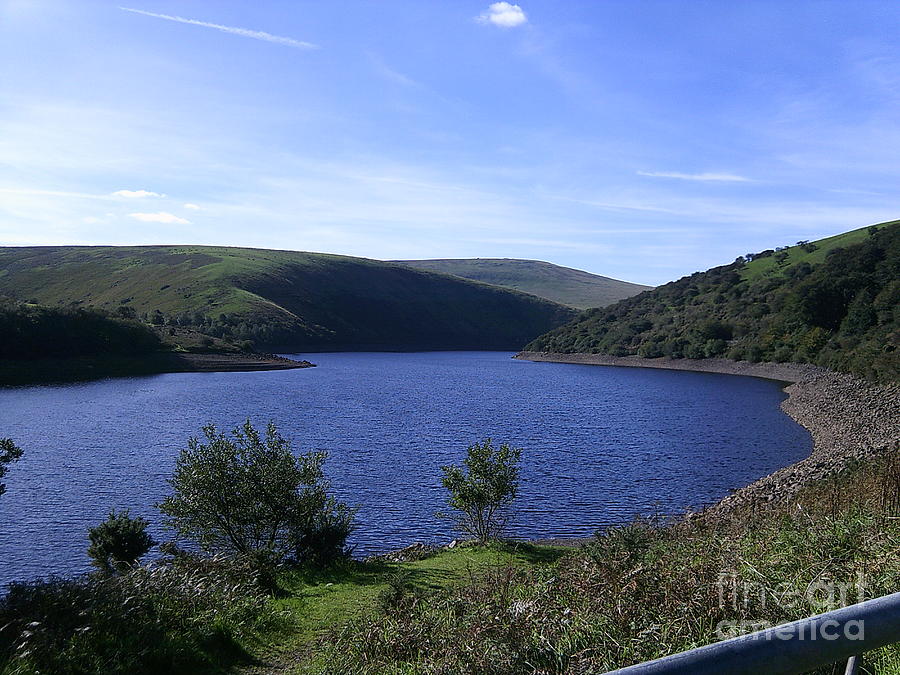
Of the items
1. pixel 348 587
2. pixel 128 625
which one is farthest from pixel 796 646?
pixel 348 587

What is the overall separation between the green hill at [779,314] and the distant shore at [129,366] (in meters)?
73.7

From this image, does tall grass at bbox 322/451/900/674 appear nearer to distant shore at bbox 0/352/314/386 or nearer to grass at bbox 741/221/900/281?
distant shore at bbox 0/352/314/386

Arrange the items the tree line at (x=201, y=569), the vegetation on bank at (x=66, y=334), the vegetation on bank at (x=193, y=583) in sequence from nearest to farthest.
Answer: the vegetation on bank at (x=193, y=583) < the tree line at (x=201, y=569) < the vegetation on bank at (x=66, y=334)

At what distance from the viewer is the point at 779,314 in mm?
114375

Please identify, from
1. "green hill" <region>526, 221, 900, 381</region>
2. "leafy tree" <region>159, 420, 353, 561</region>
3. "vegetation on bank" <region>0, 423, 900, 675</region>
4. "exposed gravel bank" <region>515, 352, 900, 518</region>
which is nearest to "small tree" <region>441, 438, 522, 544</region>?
"vegetation on bank" <region>0, 423, 900, 675</region>

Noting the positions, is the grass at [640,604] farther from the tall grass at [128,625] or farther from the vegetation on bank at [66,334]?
the vegetation on bank at [66,334]

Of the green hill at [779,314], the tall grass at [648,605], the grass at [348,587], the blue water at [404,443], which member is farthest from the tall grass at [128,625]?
the green hill at [779,314]

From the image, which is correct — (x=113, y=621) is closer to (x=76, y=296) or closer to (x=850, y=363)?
(x=850, y=363)

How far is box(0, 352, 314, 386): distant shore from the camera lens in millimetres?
97500

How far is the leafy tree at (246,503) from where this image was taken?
21016 mm

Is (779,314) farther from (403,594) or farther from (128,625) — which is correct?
(128,625)

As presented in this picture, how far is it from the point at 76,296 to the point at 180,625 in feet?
711

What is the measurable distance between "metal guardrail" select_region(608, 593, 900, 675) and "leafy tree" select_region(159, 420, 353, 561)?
20.0 m

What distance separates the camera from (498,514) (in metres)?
31.2
